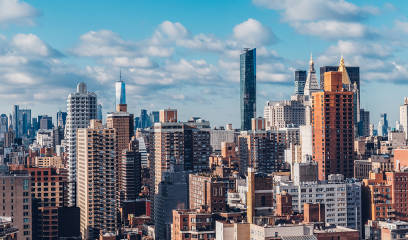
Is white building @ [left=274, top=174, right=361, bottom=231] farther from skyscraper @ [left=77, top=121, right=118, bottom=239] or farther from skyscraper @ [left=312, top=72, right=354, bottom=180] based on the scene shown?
skyscraper @ [left=77, top=121, right=118, bottom=239]

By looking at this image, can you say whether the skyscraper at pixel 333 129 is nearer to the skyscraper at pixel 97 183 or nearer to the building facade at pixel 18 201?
the skyscraper at pixel 97 183

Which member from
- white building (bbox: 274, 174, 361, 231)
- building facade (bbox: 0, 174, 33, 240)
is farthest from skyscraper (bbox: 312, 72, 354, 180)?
building facade (bbox: 0, 174, 33, 240)

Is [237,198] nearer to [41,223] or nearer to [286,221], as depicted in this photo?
[41,223]

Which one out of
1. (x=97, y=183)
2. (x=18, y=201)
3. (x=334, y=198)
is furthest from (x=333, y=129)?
(x=18, y=201)

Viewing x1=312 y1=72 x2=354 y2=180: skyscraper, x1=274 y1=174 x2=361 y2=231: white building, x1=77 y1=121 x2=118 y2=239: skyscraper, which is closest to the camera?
x1=274 y1=174 x2=361 y2=231: white building

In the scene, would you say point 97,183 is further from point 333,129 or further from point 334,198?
point 333,129

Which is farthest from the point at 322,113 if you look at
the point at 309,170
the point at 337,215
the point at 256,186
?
the point at 256,186

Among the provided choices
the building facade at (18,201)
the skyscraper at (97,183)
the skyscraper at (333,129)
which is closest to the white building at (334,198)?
the skyscraper at (333,129)
